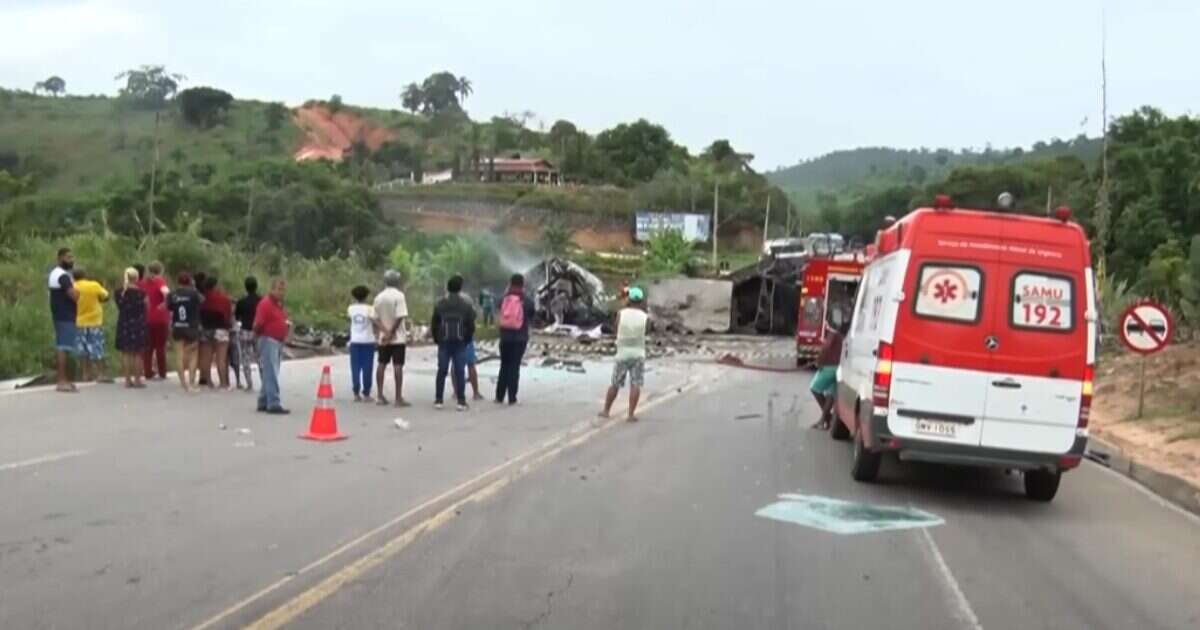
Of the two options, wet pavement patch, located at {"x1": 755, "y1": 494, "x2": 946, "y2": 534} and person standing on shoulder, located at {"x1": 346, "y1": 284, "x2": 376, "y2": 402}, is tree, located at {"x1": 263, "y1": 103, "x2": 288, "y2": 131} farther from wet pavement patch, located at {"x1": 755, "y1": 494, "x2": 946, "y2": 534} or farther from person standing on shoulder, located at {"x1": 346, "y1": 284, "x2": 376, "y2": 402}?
wet pavement patch, located at {"x1": 755, "y1": 494, "x2": 946, "y2": 534}

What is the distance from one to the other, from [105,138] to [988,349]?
303 ft

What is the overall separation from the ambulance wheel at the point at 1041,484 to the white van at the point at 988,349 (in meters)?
0.27

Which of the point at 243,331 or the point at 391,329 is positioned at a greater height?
the point at 391,329

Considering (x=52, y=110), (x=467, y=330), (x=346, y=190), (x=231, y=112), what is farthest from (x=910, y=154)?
(x=467, y=330)

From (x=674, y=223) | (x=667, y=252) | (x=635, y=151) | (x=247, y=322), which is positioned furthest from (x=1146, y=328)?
(x=635, y=151)

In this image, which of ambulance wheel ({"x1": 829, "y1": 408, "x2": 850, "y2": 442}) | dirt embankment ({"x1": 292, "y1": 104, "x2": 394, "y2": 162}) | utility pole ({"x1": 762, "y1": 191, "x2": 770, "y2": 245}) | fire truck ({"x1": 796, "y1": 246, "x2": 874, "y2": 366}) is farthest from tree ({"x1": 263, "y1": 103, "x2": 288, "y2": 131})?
ambulance wheel ({"x1": 829, "y1": 408, "x2": 850, "y2": 442})

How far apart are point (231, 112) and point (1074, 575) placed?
114m

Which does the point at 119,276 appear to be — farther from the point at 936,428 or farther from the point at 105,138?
the point at 105,138

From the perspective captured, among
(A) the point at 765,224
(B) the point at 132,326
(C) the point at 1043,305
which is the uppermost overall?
(A) the point at 765,224

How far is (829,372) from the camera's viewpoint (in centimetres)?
1823

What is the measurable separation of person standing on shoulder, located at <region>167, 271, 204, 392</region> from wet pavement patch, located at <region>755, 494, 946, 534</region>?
10806mm

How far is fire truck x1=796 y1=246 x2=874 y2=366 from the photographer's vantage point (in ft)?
111

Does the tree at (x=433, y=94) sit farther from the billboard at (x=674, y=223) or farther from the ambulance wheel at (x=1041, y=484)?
the ambulance wheel at (x=1041, y=484)

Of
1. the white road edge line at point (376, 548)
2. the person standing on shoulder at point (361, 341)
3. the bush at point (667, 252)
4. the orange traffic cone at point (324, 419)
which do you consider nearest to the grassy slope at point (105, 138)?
the bush at point (667, 252)
